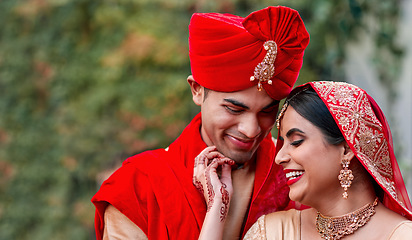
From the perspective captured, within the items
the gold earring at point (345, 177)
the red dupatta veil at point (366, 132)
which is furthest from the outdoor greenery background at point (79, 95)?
the gold earring at point (345, 177)

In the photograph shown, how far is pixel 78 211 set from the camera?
8.58 meters

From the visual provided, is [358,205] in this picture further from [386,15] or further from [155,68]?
[155,68]

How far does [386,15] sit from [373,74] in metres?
0.61

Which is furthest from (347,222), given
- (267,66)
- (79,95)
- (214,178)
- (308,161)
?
(79,95)

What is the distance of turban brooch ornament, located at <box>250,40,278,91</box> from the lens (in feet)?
8.96

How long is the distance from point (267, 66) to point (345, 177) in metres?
0.61

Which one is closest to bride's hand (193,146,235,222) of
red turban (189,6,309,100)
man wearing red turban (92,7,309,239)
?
man wearing red turban (92,7,309,239)

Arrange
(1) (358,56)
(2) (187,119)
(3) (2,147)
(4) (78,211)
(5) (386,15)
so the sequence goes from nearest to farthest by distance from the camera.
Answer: (5) (386,15) → (1) (358,56) → (2) (187,119) → (4) (78,211) → (3) (2,147)

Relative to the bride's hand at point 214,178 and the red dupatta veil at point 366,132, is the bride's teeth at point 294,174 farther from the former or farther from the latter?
the bride's hand at point 214,178

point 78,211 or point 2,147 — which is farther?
point 2,147

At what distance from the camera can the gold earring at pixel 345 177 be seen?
2.51 metres

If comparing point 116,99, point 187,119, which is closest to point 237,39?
point 187,119

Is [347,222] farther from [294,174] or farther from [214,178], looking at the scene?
[214,178]

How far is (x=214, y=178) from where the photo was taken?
9.44 feet
